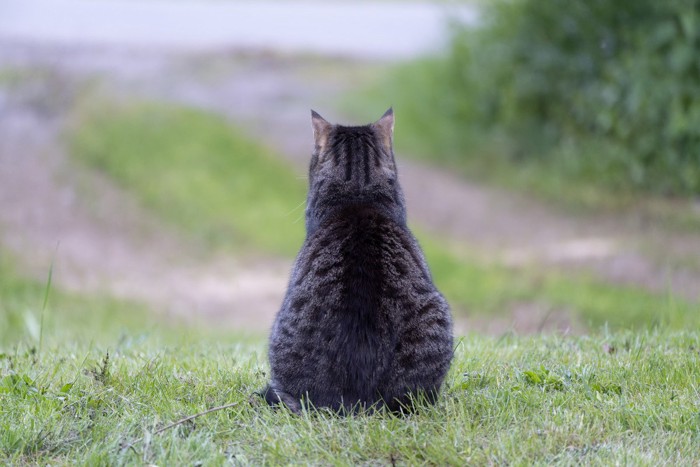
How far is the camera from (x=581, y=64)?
12.7m

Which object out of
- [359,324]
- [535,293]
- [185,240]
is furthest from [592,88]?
[359,324]

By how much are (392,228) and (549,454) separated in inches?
49.0

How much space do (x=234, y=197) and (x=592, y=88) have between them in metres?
5.72

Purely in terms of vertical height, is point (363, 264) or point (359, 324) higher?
point (363, 264)

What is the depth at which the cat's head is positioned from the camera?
4.32 meters

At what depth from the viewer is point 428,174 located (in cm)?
1491

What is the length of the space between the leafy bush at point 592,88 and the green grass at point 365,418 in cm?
719

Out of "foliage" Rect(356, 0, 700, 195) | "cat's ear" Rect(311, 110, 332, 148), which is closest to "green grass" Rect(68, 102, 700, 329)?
"foliage" Rect(356, 0, 700, 195)

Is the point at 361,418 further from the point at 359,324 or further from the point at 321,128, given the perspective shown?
the point at 321,128

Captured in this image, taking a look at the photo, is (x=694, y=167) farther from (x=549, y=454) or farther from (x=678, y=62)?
(x=549, y=454)

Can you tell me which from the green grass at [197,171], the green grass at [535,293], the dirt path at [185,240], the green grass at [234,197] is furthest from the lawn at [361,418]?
the green grass at [197,171]

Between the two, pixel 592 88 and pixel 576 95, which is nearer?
pixel 592 88

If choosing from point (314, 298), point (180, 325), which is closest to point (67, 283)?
point (180, 325)

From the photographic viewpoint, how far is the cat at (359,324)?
3.76m
